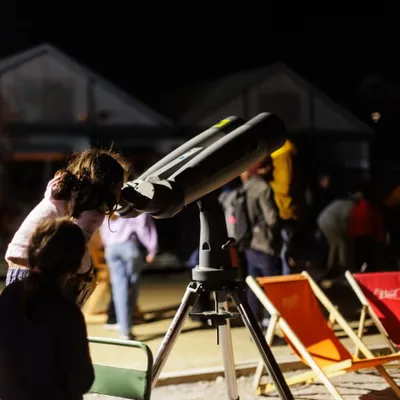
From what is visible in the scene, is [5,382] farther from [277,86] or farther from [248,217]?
[277,86]

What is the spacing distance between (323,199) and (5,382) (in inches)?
324

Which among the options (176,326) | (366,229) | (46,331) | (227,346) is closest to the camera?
(46,331)

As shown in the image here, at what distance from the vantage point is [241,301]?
137 inches

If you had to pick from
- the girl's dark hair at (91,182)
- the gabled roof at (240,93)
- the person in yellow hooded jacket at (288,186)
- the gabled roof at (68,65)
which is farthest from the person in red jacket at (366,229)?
the gabled roof at (240,93)

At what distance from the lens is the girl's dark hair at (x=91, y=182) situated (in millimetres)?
3215

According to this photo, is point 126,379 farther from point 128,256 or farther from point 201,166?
point 128,256

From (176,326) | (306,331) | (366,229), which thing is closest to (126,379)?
(176,326)

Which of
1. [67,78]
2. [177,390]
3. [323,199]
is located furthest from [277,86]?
[177,390]

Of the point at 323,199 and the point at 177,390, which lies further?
the point at 323,199

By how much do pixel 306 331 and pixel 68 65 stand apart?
18975mm

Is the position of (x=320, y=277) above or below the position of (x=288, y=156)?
below

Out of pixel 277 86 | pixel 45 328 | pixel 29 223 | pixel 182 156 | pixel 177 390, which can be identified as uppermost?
pixel 277 86

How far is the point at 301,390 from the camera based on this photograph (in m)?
5.03

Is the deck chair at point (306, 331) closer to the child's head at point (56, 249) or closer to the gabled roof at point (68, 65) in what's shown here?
the child's head at point (56, 249)
